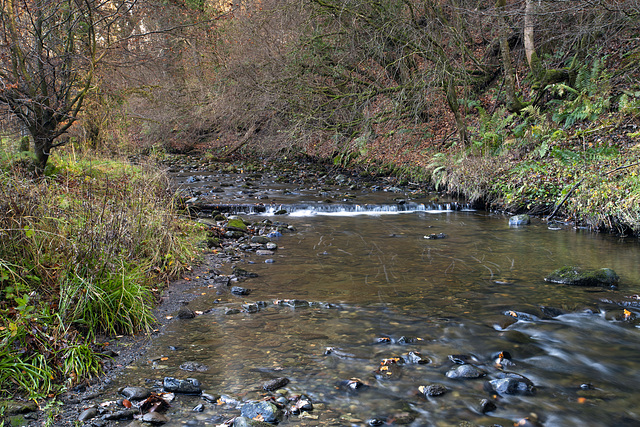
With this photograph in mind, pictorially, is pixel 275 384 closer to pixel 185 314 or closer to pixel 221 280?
pixel 185 314

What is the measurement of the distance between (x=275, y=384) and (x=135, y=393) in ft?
3.37

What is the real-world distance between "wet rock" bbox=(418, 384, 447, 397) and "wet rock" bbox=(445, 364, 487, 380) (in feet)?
0.76

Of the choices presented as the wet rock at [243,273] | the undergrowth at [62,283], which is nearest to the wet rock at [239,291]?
the wet rock at [243,273]

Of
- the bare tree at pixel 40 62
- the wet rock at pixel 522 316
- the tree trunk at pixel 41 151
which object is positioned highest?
the bare tree at pixel 40 62

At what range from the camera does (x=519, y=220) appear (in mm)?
10203

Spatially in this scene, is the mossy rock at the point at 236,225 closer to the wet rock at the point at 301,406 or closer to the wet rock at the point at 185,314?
the wet rock at the point at 185,314

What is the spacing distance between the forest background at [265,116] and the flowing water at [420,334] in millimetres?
955

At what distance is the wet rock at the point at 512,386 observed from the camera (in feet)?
11.7

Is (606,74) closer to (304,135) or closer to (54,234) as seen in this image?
(304,135)

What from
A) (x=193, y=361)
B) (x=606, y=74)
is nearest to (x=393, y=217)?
(x=606, y=74)

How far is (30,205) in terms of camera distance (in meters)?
4.58

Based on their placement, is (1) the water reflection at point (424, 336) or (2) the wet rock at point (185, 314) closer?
(1) the water reflection at point (424, 336)

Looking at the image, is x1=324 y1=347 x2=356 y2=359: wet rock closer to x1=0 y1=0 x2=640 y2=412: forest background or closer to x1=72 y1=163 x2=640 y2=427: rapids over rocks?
x1=72 y1=163 x2=640 y2=427: rapids over rocks

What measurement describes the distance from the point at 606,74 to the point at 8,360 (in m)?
13.8
